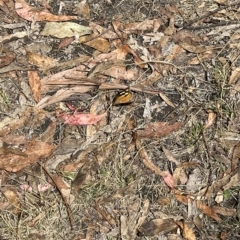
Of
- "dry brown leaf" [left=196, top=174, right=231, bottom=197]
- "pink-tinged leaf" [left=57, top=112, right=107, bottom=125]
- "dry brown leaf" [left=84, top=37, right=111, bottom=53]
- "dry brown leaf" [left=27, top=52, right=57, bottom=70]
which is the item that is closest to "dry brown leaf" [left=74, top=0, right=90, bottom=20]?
"dry brown leaf" [left=84, top=37, right=111, bottom=53]

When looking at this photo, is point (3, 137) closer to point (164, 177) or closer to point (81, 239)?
point (81, 239)

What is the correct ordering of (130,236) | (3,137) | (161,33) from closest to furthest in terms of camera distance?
(130,236), (3,137), (161,33)

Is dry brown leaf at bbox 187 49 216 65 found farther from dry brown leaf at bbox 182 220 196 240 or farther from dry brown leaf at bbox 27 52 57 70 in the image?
dry brown leaf at bbox 182 220 196 240

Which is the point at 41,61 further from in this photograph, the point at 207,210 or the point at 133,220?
the point at 207,210

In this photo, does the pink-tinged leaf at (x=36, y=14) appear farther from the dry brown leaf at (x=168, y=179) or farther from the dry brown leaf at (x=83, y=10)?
the dry brown leaf at (x=168, y=179)

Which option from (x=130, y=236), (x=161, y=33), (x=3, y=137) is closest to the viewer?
(x=130, y=236)

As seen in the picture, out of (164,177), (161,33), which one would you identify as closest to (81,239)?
(164,177)

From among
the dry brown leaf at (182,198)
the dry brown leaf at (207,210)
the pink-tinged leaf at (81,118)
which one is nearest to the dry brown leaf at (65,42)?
the pink-tinged leaf at (81,118)
